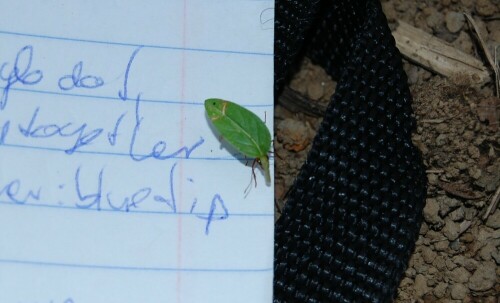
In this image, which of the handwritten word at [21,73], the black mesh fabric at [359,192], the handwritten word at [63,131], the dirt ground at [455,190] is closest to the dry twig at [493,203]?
the dirt ground at [455,190]

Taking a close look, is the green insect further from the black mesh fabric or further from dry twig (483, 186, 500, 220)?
dry twig (483, 186, 500, 220)

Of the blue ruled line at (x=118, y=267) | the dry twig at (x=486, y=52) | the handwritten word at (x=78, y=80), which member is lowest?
the blue ruled line at (x=118, y=267)

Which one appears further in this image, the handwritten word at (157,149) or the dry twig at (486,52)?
the dry twig at (486,52)

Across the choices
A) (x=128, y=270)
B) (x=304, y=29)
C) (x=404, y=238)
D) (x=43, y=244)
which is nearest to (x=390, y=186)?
(x=404, y=238)

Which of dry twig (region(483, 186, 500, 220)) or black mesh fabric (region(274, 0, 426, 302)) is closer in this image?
black mesh fabric (region(274, 0, 426, 302))

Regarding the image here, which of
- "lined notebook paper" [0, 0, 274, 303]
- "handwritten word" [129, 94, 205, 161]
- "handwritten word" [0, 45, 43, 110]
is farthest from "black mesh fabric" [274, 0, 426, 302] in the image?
"handwritten word" [0, 45, 43, 110]

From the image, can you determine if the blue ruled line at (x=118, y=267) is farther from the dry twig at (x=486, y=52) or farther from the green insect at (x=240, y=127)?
the dry twig at (x=486, y=52)

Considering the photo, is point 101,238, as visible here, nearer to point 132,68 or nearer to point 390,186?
point 132,68
